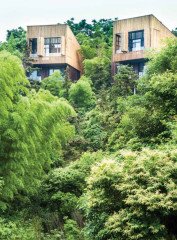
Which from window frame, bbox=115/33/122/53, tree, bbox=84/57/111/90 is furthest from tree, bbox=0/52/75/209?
window frame, bbox=115/33/122/53

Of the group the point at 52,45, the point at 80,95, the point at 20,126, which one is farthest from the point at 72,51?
the point at 20,126

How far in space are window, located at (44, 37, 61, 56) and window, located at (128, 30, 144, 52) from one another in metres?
5.93

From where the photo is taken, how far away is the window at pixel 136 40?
3325 cm

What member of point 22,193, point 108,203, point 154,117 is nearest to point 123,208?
point 108,203

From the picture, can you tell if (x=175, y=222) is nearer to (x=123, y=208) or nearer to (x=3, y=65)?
(x=123, y=208)

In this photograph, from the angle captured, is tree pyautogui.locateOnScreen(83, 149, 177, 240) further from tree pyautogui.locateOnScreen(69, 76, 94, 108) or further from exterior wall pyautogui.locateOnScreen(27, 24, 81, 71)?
exterior wall pyautogui.locateOnScreen(27, 24, 81, 71)

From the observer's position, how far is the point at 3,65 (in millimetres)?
11969

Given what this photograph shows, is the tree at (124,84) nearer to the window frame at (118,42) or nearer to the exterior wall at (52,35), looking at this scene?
the window frame at (118,42)

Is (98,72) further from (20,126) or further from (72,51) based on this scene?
(20,126)

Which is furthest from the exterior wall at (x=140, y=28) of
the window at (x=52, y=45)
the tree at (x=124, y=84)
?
the tree at (x=124, y=84)

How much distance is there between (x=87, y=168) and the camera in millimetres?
15953

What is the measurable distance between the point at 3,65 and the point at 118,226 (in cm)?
556

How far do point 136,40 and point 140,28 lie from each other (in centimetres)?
102

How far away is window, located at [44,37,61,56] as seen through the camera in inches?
1396
